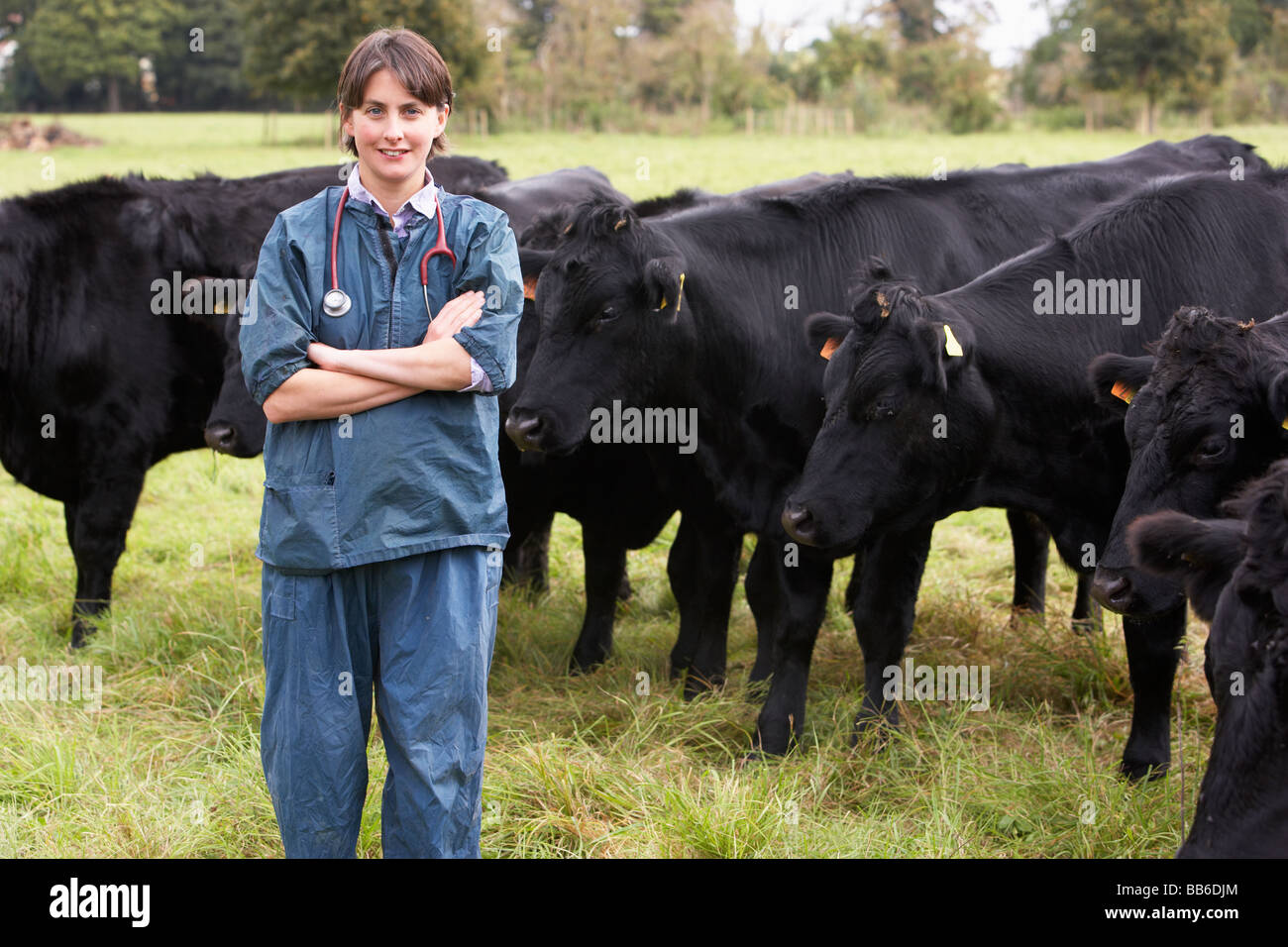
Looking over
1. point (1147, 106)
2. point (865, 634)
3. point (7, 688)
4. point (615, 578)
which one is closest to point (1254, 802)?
point (865, 634)

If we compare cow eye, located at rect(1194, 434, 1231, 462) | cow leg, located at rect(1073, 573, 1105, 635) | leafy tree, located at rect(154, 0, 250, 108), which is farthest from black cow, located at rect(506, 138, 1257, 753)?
leafy tree, located at rect(154, 0, 250, 108)

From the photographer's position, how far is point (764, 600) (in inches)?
207

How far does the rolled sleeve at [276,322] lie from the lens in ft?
8.95

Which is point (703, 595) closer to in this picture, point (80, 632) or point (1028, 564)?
point (1028, 564)

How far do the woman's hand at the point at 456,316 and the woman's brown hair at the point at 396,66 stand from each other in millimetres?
430

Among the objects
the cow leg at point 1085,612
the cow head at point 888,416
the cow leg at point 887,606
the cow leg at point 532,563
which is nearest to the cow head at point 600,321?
the cow head at point 888,416

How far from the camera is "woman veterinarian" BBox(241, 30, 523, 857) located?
2760 mm

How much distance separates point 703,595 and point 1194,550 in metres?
2.91

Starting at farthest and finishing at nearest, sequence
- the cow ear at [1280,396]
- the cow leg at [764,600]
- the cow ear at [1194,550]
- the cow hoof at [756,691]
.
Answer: the cow leg at [764,600] < the cow hoof at [756,691] < the cow ear at [1280,396] < the cow ear at [1194,550]

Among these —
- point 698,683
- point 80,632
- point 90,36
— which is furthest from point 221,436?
point 90,36

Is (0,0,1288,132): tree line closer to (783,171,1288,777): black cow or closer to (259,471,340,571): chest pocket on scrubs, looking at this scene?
(783,171,1288,777): black cow

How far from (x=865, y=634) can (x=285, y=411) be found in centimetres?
278

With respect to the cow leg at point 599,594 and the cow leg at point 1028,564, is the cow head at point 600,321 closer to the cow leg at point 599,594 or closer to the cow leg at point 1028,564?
the cow leg at point 599,594

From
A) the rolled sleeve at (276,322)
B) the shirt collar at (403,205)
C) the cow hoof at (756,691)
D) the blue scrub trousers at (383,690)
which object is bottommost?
the cow hoof at (756,691)
